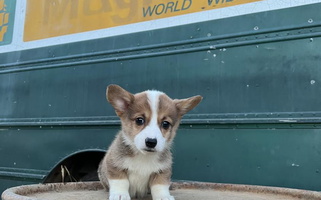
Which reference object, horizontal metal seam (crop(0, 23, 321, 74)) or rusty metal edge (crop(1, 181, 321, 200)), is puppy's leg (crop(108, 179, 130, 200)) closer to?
rusty metal edge (crop(1, 181, 321, 200))

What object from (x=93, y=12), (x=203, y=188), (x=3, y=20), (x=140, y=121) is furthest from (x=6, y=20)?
(x=203, y=188)

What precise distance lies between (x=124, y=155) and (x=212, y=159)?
97cm

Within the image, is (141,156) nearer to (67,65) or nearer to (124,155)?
(124,155)

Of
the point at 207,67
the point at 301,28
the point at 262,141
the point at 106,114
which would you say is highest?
the point at 301,28

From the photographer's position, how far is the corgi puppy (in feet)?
5.25

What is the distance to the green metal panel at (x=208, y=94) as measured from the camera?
7.45 ft

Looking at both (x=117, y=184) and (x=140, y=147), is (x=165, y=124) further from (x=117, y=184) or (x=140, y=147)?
(x=117, y=184)

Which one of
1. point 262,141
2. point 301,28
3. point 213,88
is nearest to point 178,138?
point 213,88

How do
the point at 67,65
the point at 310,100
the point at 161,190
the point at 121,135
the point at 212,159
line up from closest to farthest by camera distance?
the point at 161,190, the point at 121,135, the point at 310,100, the point at 212,159, the point at 67,65

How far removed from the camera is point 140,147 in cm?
153

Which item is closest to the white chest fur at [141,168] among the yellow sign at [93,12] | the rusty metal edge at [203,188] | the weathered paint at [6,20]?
the rusty metal edge at [203,188]

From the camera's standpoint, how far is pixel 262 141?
2.34 metres

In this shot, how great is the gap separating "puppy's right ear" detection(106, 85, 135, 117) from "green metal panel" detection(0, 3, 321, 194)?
0.96m

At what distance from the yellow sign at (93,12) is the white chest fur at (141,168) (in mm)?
1431
